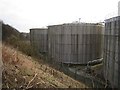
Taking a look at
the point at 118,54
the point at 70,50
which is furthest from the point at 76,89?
the point at 70,50

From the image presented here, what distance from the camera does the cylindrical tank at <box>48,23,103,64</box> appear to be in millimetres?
27203

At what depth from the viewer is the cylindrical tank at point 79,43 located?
2720 cm

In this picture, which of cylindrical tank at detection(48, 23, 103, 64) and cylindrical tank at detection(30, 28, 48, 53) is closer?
cylindrical tank at detection(48, 23, 103, 64)

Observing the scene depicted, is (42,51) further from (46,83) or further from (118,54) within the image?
(46,83)

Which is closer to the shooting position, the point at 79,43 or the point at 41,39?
the point at 79,43

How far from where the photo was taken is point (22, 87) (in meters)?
9.01

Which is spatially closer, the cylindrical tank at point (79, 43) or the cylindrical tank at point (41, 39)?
the cylindrical tank at point (79, 43)

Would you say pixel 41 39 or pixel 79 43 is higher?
pixel 41 39

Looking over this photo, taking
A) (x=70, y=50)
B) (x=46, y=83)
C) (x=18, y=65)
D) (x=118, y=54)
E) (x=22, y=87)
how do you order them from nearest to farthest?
(x=22, y=87)
(x=46, y=83)
(x=18, y=65)
(x=118, y=54)
(x=70, y=50)

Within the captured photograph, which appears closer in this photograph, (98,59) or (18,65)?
(18,65)

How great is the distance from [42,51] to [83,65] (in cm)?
1261

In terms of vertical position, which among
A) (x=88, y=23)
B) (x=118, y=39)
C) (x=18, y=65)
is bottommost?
(x=18, y=65)

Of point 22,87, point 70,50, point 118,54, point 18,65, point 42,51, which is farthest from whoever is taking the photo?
point 42,51

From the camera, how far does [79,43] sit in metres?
27.2
